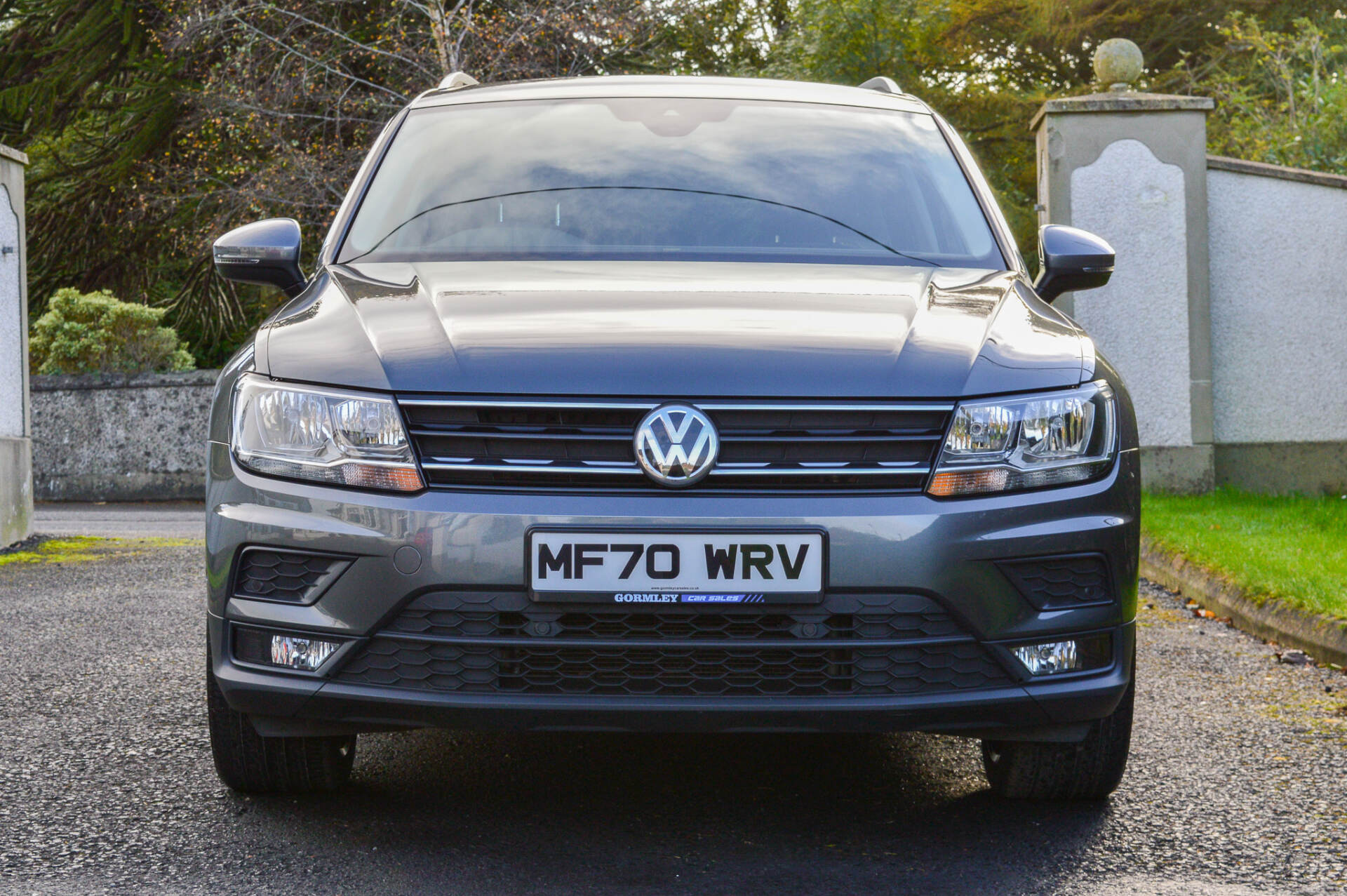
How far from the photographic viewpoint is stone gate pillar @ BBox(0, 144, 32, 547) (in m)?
8.44

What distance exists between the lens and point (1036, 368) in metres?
2.85

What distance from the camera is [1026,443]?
2760 millimetres

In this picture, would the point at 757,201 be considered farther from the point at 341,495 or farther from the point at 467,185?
the point at 341,495

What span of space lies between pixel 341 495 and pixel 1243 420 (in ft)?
26.8

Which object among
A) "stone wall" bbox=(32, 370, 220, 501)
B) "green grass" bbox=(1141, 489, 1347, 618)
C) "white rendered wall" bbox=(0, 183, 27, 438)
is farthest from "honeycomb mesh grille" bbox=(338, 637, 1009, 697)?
"stone wall" bbox=(32, 370, 220, 501)

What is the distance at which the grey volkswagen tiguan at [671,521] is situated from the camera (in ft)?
8.57

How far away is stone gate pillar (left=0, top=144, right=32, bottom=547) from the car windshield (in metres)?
5.27

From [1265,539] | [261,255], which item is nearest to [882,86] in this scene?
[261,255]

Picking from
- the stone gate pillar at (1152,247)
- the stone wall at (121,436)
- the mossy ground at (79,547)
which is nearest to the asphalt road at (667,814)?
the mossy ground at (79,547)

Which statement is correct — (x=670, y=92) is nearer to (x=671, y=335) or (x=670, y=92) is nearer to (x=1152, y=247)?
(x=671, y=335)

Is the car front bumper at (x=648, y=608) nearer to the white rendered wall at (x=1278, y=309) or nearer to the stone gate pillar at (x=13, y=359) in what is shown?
the stone gate pillar at (x=13, y=359)

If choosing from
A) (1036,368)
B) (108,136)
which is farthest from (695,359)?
(108,136)

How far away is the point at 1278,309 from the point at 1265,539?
3.14 meters

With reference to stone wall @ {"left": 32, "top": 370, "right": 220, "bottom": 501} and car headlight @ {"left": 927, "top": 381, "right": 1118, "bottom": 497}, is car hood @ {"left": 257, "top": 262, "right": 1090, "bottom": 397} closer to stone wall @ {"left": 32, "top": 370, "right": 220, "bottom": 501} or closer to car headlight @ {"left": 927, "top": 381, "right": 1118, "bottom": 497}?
car headlight @ {"left": 927, "top": 381, "right": 1118, "bottom": 497}
